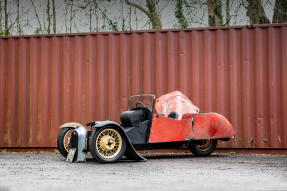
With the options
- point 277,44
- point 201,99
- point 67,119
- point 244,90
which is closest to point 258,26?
point 277,44

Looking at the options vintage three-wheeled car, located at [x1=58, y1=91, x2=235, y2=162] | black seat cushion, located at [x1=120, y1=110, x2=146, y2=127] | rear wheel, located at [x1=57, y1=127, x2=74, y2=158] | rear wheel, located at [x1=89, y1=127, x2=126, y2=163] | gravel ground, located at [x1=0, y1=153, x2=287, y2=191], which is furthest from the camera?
rear wheel, located at [x1=57, y1=127, x2=74, y2=158]

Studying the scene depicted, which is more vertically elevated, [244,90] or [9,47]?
[9,47]

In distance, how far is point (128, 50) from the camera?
9633 mm

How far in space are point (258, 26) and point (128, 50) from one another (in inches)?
112

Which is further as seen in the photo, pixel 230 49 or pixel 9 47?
pixel 9 47

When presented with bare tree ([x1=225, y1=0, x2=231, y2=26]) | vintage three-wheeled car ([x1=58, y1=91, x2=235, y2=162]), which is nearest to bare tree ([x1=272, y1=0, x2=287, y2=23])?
bare tree ([x1=225, y1=0, x2=231, y2=26])

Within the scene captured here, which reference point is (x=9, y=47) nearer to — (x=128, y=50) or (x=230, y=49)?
(x=128, y=50)

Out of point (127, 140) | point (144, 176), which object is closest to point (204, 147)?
point (127, 140)

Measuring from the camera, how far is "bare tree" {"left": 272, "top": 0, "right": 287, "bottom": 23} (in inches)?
434

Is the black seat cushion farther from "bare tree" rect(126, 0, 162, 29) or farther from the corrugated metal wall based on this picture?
"bare tree" rect(126, 0, 162, 29)

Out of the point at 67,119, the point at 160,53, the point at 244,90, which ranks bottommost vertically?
the point at 67,119

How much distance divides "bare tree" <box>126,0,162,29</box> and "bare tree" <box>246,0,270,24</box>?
2242 mm

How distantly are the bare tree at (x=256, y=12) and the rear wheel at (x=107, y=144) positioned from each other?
5.42 m

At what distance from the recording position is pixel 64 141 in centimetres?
778
